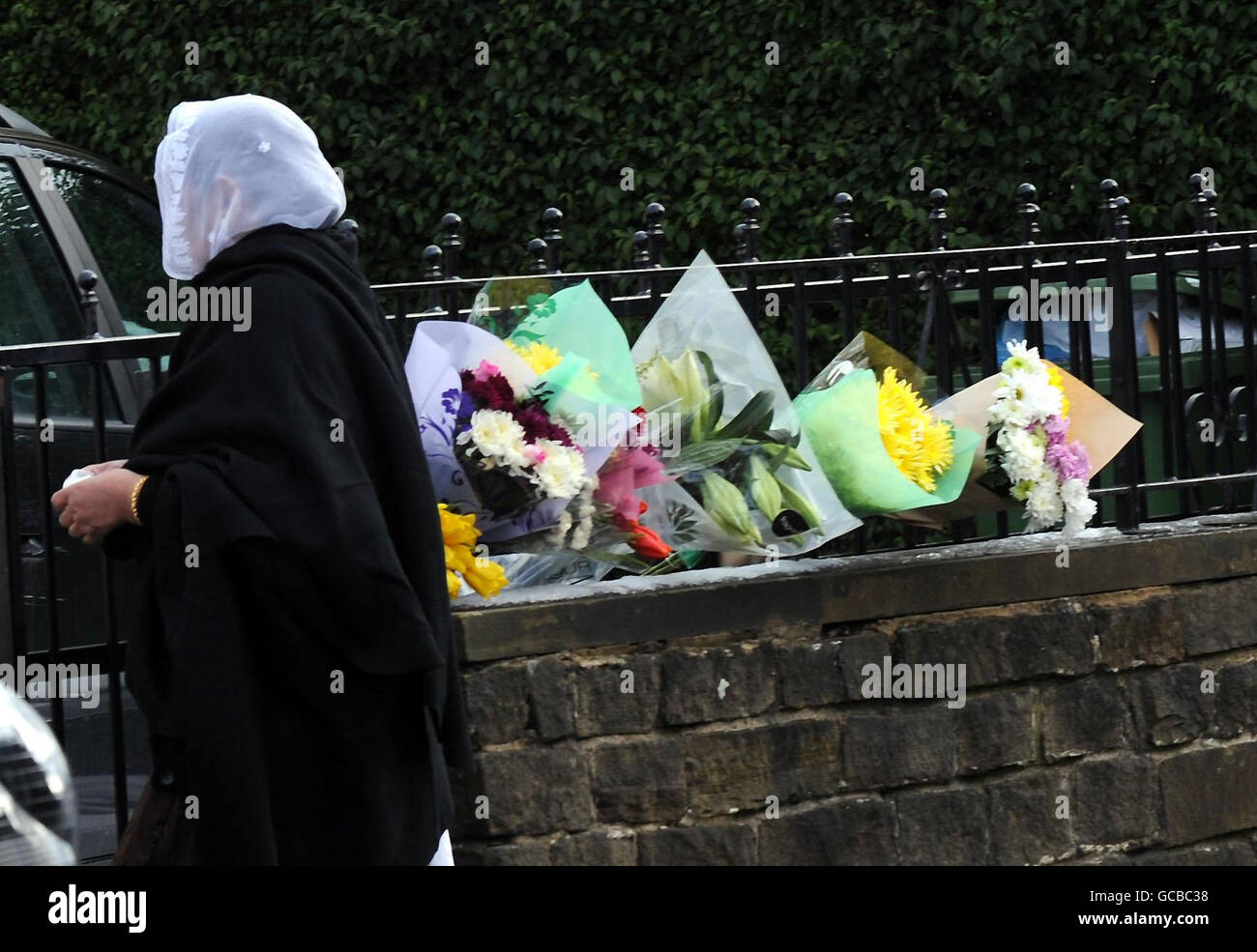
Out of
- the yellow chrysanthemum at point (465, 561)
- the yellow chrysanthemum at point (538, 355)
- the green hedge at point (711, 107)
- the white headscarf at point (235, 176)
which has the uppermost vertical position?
the green hedge at point (711, 107)

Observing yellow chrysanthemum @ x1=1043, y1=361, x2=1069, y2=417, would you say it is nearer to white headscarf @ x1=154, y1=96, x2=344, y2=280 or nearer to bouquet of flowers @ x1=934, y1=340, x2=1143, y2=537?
bouquet of flowers @ x1=934, y1=340, x2=1143, y2=537

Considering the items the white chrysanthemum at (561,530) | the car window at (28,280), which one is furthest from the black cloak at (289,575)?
the car window at (28,280)

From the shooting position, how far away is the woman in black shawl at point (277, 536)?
2699 mm

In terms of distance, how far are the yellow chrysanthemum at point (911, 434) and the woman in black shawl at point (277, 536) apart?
1.50m

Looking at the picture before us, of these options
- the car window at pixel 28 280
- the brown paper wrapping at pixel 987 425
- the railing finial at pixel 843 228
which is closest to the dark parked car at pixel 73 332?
the car window at pixel 28 280

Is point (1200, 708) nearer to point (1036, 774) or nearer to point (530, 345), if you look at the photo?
point (1036, 774)

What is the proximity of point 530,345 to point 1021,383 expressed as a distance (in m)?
1.25

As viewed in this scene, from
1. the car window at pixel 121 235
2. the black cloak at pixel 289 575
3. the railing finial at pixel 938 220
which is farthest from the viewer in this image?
the car window at pixel 121 235

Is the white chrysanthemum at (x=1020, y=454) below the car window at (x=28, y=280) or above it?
below

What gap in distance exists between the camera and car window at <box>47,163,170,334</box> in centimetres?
542

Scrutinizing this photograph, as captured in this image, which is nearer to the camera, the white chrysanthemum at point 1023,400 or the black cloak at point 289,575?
the black cloak at point 289,575

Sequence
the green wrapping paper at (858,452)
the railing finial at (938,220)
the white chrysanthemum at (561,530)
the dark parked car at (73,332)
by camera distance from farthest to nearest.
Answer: the railing finial at (938,220) < the green wrapping paper at (858,452) < the dark parked car at (73,332) < the white chrysanthemum at (561,530)

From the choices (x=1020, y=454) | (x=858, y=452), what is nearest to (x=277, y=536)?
(x=858, y=452)

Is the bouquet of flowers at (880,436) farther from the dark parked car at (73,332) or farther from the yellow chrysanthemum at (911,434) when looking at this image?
the dark parked car at (73,332)
